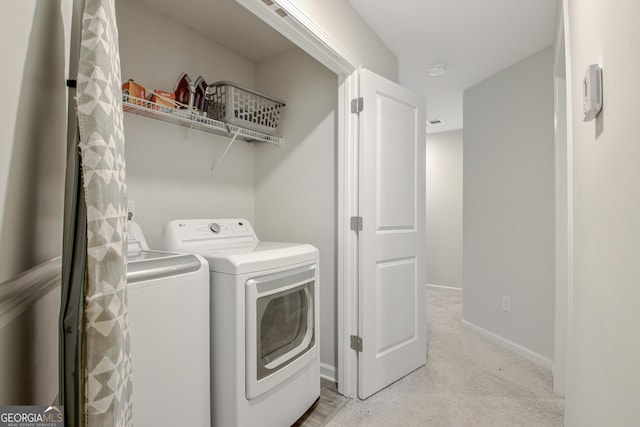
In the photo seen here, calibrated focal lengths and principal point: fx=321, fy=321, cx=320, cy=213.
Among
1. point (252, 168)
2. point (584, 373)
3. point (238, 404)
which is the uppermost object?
point (252, 168)

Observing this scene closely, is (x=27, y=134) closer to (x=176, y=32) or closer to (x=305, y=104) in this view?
(x=176, y=32)

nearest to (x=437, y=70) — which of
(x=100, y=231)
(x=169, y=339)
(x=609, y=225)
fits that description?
(x=609, y=225)

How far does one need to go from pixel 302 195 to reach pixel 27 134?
184 centimetres

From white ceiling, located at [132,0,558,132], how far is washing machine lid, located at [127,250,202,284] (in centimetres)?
155

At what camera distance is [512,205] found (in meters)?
2.80

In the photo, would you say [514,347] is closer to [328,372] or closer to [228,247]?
[328,372]

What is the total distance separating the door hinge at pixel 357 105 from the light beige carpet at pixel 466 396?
1813 millimetres

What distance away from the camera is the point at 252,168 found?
8.60ft

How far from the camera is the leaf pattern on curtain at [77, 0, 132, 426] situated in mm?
542

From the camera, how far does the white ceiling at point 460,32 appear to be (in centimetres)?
204

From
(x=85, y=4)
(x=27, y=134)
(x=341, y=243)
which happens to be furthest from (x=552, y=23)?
(x=27, y=134)

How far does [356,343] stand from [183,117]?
172 centimetres

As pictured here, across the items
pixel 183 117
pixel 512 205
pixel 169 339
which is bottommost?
pixel 169 339

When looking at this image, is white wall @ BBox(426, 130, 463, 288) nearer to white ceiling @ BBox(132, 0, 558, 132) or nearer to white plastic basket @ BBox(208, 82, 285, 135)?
white ceiling @ BBox(132, 0, 558, 132)
